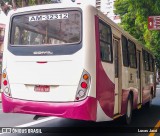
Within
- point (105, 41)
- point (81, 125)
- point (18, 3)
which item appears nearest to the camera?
point (105, 41)

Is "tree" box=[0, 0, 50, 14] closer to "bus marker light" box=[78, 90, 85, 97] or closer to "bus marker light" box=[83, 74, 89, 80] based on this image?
"bus marker light" box=[83, 74, 89, 80]

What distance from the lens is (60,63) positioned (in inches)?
278

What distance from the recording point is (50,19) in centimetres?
740

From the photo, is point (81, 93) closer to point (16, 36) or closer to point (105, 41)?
point (105, 41)

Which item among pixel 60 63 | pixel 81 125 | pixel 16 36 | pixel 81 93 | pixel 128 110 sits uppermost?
pixel 16 36

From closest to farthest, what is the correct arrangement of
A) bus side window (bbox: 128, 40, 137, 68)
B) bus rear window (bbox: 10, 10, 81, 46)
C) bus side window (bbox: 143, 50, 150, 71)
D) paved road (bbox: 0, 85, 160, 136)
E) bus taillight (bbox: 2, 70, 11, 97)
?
bus rear window (bbox: 10, 10, 81, 46) → bus taillight (bbox: 2, 70, 11, 97) → paved road (bbox: 0, 85, 160, 136) → bus side window (bbox: 128, 40, 137, 68) → bus side window (bbox: 143, 50, 150, 71)

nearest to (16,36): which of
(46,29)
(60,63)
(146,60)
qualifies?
(46,29)

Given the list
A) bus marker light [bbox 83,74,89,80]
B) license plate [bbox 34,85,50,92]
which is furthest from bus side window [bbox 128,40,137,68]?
license plate [bbox 34,85,50,92]

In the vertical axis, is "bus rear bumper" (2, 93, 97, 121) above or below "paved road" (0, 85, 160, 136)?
above

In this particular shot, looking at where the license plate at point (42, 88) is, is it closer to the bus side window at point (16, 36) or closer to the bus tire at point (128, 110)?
the bus side window at point (16, 36)

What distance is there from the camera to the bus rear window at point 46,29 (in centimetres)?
720

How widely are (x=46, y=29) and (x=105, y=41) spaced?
140 centimetres

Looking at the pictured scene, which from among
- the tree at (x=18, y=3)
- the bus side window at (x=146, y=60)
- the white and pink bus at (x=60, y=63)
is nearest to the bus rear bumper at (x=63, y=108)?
the white and pink bus at (x=60, y=63)

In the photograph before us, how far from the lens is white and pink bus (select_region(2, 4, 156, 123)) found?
6.86 m
